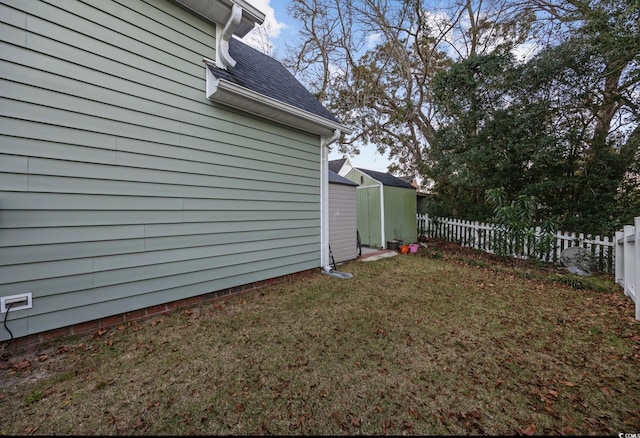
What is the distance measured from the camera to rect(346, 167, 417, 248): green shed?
27.8 feet

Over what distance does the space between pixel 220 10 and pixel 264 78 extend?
1.39m

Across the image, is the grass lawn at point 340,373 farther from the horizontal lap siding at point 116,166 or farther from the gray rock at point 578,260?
the gray rock at point 578,260

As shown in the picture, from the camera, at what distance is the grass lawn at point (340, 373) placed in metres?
1.65

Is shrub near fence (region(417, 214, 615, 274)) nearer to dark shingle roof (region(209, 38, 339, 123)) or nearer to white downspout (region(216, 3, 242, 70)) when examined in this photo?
dark shingle roof (region(209, 38, 339, 123))

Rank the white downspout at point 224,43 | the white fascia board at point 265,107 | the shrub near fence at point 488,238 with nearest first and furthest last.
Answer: the white fascia board at point 265,107, the white downspout at point 224,43, the shrub near fence at point 488,238

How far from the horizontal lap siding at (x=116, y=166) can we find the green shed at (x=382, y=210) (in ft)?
16.8

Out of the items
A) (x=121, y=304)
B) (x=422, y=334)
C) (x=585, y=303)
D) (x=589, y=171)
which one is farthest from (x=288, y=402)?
(x=589, y=171)

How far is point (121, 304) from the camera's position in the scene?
2914 mm

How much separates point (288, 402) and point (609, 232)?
8.34 m

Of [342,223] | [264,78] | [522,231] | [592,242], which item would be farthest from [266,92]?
[592,242]

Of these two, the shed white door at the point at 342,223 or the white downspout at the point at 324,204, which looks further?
the shed white door at the point at 342,223

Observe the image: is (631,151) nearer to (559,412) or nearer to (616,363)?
(616,363)

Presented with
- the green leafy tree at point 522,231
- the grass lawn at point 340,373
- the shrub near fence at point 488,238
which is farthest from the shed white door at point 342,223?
the shrub near fence at point 488,238

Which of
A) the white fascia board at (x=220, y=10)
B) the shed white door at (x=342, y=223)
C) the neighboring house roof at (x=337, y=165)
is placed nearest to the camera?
the white fascia board at (x=220, y=10)
